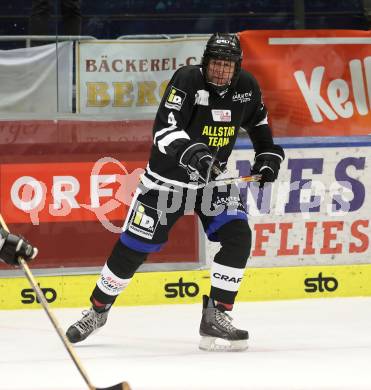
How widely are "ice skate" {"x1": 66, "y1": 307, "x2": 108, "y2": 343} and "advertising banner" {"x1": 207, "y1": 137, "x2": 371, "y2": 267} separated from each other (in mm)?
1462

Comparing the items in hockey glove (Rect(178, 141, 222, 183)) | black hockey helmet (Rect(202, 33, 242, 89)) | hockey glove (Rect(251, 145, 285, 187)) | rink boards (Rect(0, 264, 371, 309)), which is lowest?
rink boards (Rect(0, 264, 371, 309))

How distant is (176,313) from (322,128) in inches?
57.1

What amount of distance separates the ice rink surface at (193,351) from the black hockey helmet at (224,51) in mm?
1228

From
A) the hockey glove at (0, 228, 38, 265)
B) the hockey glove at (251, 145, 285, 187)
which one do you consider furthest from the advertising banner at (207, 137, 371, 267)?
the hockey glove at (0, 228, 38, 265)

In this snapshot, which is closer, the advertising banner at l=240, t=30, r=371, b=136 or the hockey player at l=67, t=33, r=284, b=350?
the hockey player at l=67, t=33, r=284, b=350

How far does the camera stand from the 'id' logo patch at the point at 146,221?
16.3ft

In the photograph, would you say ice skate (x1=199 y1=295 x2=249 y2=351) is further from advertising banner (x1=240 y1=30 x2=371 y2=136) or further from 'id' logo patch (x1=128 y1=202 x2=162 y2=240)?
advertising banner (x1=240 y1=30 x2=371 y2=136)

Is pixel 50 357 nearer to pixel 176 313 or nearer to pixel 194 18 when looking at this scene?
pixel 176 313

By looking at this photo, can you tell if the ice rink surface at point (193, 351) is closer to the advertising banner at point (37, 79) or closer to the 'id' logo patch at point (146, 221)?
the 'id' logo patch at point (146, 221)

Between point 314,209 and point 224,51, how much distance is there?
1998 mm

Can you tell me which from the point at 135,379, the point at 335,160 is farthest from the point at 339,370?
the point at 335,160

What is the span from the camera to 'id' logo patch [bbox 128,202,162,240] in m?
4.97

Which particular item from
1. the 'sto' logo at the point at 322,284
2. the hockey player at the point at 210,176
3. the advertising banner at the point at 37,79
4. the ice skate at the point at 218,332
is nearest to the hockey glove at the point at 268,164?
the hockey player at the point at 210,176

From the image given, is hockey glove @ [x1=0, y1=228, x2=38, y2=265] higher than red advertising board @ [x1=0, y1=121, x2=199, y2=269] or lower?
higher
